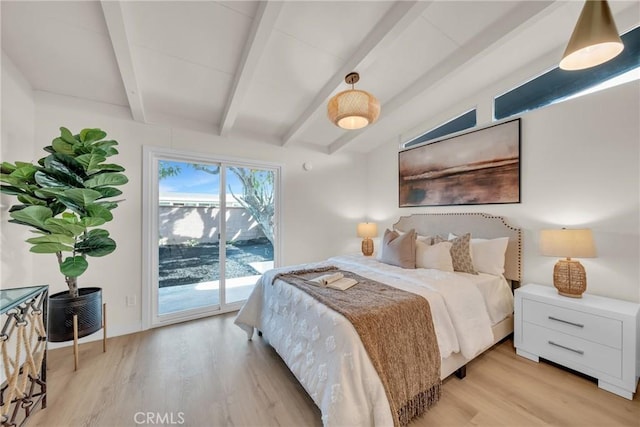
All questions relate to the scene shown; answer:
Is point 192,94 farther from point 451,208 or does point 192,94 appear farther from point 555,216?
point 555,216

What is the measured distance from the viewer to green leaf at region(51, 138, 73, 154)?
1.86 metres

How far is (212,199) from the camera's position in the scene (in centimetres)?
320

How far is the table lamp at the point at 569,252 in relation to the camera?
1.91 metres

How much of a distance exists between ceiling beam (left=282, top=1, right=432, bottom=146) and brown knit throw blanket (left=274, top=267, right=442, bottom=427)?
194 cm

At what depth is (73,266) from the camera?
182 cm

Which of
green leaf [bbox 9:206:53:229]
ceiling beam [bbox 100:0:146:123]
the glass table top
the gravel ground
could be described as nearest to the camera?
the glass table top

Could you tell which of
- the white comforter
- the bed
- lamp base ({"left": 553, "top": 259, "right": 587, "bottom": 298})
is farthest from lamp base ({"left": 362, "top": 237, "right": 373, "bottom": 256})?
lamp base ({"left": 553, "top": 259, "right": 587, "bottom": 298})

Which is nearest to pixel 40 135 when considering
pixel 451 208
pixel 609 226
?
pixel 451 208

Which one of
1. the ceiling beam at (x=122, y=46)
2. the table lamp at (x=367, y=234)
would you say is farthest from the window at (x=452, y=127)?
the ceiling beam at (x=122, y=46)

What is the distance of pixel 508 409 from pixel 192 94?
3.79m

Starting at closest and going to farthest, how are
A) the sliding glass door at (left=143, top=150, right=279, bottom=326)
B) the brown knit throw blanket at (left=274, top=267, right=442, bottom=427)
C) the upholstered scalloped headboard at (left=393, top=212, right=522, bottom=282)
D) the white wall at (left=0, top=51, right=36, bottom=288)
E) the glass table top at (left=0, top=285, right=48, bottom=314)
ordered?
1. the glass table top at (left=0, top=285, right=48, bottom=314)
2. the brown knit throw blanket at (left=274, top=267, right=442, bottom=427)
3. the white wall at (left=0, top=51, right=36, bottom=288)
4. the upholstered scalloped headboard at (left=393, top=212, right=522, bottom=282)
5. the sliding glass door at (left=143, top=150, right=279, bottom=326)

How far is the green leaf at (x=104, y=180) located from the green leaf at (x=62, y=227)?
32cm

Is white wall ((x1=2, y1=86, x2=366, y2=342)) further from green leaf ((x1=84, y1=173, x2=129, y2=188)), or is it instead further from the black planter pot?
green leaf ((x1=84, y1=173, x2=129, y2=188))

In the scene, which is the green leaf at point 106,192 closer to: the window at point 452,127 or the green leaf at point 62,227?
the green leaf at point 62,227
